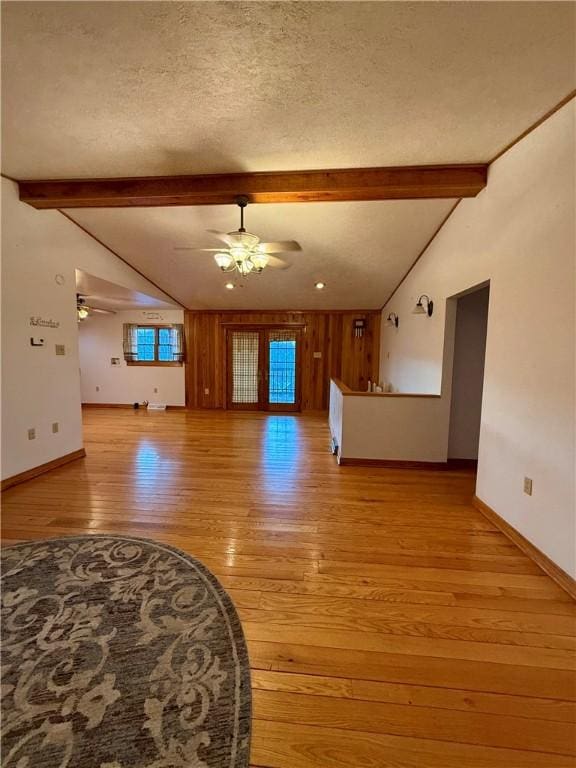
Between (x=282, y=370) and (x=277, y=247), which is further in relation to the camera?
(x=282, y=370)

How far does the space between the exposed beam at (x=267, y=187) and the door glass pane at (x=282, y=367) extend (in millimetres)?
4348

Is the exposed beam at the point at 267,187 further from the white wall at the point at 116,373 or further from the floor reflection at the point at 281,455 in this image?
the white wall at the point at 116,373

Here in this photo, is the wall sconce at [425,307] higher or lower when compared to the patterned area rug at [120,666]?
higher

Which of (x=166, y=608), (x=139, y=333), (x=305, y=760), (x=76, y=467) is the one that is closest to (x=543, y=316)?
(x=305, y=760)

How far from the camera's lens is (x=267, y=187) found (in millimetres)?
3014

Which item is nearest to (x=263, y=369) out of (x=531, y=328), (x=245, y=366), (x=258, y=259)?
(x=245, y=366)

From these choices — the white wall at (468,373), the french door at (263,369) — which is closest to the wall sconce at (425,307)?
the white wall at (468,373)

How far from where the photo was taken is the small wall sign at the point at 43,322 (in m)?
3.44

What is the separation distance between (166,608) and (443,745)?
1318mm

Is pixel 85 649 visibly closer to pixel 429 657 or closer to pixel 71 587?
pixel 71 587

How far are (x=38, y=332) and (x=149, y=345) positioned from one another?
4.36 m

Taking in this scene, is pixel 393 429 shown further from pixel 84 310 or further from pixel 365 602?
pixel 84 310

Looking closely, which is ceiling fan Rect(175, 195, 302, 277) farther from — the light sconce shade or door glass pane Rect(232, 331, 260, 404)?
door glass pane Rect(232, 331, 260, 404)

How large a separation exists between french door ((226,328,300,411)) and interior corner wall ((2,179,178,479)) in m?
3.69
